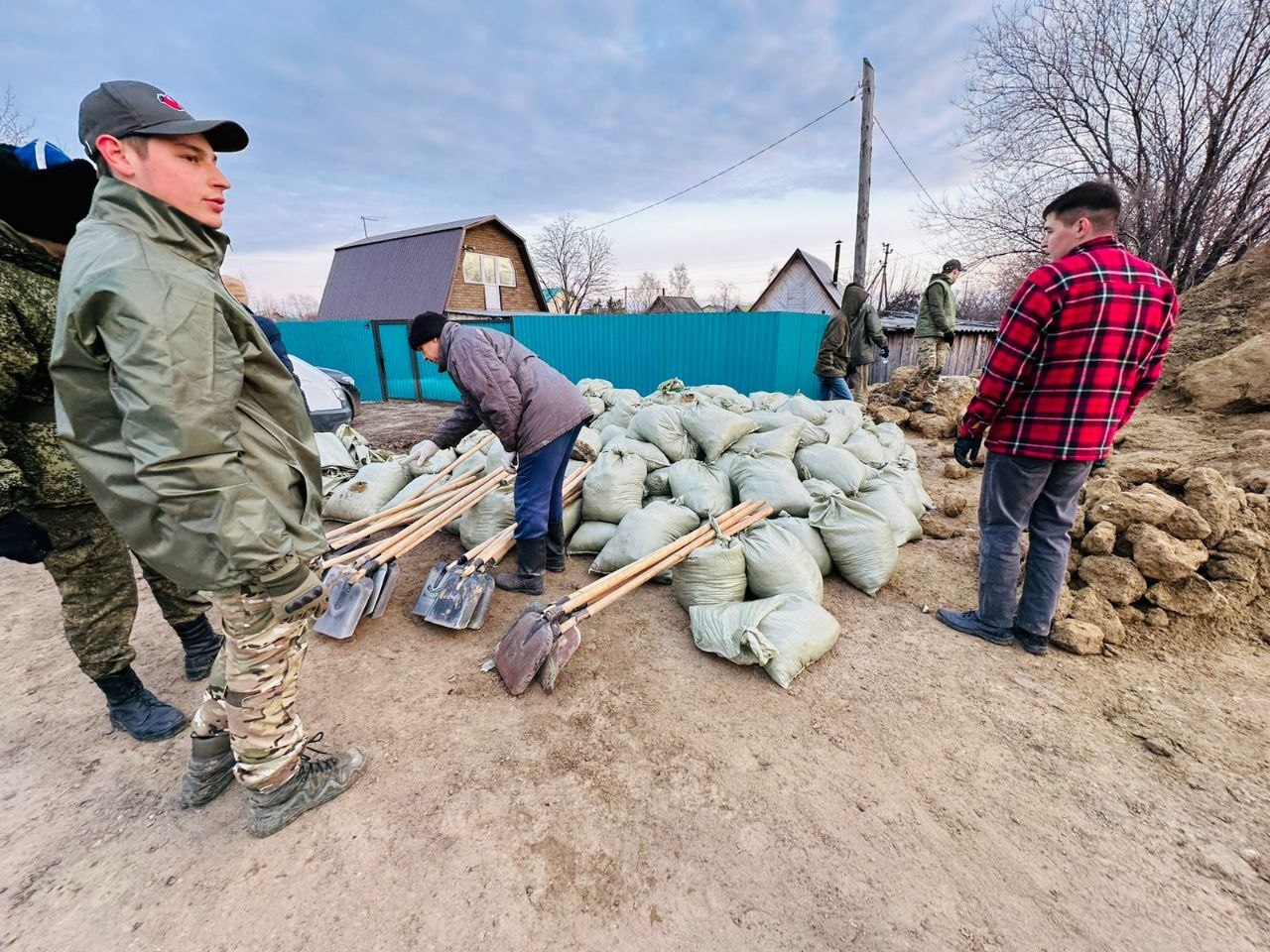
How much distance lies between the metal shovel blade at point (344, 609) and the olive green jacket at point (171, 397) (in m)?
1.25

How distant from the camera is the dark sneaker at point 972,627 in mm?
2307

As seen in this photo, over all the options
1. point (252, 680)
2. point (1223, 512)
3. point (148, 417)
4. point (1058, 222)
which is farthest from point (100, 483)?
point (1223, 512)

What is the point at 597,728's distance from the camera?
1.89 meters

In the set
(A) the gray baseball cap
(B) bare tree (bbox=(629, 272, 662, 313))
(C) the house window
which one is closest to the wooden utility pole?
(A) the gray baseball cap

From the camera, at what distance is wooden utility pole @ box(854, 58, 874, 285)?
731 centimetres

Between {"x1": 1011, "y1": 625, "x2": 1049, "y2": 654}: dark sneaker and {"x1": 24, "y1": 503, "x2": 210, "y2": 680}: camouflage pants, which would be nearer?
{"x1": 24, "y1": 503, "x2": 210, "y2": 680}: camouflage pants

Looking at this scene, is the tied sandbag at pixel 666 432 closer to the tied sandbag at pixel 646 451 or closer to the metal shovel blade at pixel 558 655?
the tied sandbag at pixel 646 451

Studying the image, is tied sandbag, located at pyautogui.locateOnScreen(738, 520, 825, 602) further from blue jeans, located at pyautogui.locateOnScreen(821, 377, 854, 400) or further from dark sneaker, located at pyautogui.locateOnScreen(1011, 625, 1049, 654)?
blue jeans, located at pyautogui.locateOnScreen(821, 377, 854, 400)

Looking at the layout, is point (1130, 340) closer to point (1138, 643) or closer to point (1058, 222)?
point (1058, 222)

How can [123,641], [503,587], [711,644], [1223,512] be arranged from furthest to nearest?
[503,587] < [1223,512] < [711,644] < [123,641]

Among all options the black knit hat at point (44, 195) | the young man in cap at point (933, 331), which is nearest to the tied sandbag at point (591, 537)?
the black knit hat at point (44, 195)

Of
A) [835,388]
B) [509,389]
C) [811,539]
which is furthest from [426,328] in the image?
[835,388]

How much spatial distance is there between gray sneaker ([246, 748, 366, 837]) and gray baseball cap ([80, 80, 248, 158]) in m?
1.64

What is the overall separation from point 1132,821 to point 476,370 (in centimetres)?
276
